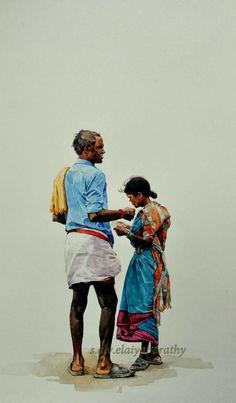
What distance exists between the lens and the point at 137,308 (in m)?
2.93

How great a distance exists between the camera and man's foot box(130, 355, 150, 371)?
2910mm

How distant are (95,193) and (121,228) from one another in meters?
0.23

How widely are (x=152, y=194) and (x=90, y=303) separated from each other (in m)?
0.64

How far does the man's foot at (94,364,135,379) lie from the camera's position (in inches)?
113

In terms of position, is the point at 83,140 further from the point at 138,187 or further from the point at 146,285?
the point at 146,285

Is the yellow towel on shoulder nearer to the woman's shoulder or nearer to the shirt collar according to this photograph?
the shirt collar

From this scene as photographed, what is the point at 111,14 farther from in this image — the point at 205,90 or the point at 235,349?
the point at 235,349

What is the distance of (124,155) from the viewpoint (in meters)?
3.07

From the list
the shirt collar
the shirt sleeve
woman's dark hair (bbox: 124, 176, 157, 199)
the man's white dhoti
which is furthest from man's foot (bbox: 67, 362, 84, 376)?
the shirt collar

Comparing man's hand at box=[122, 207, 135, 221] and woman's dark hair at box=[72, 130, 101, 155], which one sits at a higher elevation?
woman's dark hair at box=[72, 130, 101, 155]

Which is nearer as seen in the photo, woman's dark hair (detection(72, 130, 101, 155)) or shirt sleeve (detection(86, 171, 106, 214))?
shirt sleeve (detection(86, 171, 106, 214))

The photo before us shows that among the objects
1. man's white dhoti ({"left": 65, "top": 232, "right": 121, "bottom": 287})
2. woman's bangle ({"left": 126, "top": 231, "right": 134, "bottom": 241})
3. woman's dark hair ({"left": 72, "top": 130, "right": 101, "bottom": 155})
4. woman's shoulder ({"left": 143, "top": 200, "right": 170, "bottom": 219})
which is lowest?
man's white dhoti ({"left": 65, "top": 232, "right": 121, "bottom": 287})

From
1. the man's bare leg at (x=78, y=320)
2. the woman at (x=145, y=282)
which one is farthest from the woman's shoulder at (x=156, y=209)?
the man's bare leg at (x=78, y=320)

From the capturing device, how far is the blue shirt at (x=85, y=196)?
9.55ft
